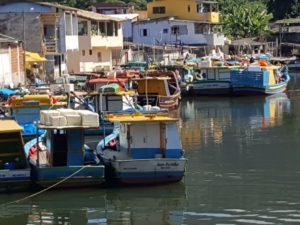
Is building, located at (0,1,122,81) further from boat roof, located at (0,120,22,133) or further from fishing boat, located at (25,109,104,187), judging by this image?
fishing boat, located at (25,109,104,187)

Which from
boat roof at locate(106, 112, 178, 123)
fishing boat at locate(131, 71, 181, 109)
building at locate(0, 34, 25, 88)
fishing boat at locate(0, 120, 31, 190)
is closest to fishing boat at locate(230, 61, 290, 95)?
fishing boat at locate(131, 71, 181, 109)

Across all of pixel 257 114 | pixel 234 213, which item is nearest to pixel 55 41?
pixel 257 114

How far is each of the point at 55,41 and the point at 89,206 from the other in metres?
30.7

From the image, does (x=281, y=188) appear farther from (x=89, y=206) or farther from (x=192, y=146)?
(x=192, y=146)

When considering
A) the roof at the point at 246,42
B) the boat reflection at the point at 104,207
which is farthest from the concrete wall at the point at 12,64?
the roof at the point at 246,42

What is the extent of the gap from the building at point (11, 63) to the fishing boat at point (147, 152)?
17.3m

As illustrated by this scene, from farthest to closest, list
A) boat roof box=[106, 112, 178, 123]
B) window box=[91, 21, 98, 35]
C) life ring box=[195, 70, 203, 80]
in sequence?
window box=[91, 21, 98, 35], life ring box=[195, 70, 203, 80], boat roof box=[106, 112, 178, 123]

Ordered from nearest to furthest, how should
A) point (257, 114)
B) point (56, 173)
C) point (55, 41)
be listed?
point (56, 173) < point (257, 114) < point (55, 41)

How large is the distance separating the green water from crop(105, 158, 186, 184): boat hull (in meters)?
0.24

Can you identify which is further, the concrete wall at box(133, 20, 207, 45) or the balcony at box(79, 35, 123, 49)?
the concrete wall at box(133, 20, 207, 45)

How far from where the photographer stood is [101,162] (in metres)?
18.2

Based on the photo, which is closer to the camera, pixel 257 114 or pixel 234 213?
pixel 234 213

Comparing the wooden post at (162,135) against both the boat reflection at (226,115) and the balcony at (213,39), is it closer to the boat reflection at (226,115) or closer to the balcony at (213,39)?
the boat reflection at (226,115)

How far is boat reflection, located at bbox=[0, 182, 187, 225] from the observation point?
1553 cm
